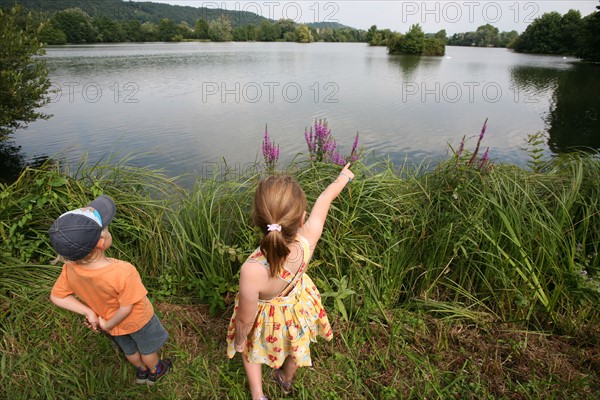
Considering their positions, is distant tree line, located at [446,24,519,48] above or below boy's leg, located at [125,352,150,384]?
above

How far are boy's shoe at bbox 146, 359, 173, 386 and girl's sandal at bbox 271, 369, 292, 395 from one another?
27.8 inches

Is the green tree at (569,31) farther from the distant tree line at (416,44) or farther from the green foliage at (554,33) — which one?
the distant tree line at (416,44)

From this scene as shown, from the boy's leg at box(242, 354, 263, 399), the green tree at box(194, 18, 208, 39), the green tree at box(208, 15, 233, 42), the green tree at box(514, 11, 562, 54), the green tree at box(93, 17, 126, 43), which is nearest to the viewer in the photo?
the boy's leg at box(242, 354, 263, 399)

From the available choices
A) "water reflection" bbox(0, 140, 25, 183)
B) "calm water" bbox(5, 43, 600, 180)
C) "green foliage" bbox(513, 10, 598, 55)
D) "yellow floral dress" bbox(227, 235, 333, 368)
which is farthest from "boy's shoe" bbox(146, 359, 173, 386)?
"green foliage" bbox(513, 10, 598, 55)

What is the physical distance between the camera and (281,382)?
200cm

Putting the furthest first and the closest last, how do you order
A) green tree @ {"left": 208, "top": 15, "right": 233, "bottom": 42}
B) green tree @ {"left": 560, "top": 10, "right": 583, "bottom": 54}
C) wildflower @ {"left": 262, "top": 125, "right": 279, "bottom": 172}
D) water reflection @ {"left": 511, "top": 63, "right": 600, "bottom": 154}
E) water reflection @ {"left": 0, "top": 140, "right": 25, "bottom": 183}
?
green tree @ {"left": 208, "top": 15, "right": 233, "bottom": 42}, green tree @ {"left": 560, "top": 10, "right": 583, "bottom": 54}, water reflection @ {"left": 511, "top": 63, "right": 600, "bottom": 154}, water reflection @ {"left": 0, "top": 140, "right": 25, "bottom": 183}, wildflower @ {"left": 262, "top": 125, "right": 279, "bottom": 172}

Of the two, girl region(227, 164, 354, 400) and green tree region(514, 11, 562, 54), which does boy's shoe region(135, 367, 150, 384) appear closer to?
girl region(227, 164, 354, 400)

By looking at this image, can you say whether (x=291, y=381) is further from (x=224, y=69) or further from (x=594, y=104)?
(x=224, y=69)

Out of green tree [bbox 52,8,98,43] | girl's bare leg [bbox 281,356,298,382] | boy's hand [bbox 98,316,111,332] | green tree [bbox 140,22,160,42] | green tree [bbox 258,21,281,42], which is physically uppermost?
green tree [bbox 258,21,281,42]

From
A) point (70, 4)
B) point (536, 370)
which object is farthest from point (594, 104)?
point (70, 4)

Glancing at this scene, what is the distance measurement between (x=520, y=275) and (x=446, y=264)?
1.79 ft

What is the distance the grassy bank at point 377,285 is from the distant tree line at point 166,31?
88.2 ft

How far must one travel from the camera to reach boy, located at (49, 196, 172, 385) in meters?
1.48

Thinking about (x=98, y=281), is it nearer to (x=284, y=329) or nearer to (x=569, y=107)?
(x=284, y=329)
